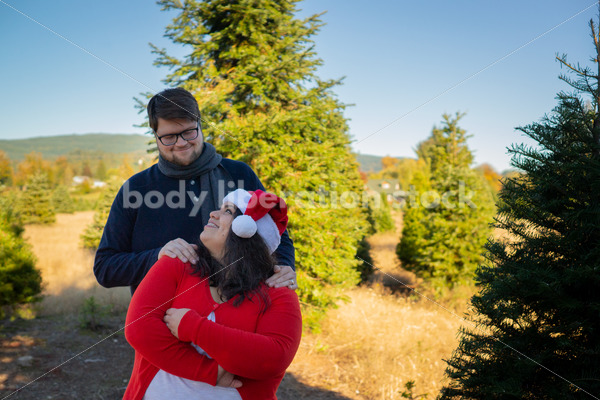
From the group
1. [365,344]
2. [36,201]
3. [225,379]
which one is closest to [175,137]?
[225,379]

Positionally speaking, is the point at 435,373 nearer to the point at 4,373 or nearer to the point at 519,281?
the point at 519,281

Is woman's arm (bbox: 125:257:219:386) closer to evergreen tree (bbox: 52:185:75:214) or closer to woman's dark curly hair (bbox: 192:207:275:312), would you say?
woman's dark curly hair (bbox: 192:207:275:312)

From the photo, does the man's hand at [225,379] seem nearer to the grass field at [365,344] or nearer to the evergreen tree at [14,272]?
the grass field at [365,344]

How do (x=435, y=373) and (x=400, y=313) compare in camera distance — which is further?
(x=400, y=313)

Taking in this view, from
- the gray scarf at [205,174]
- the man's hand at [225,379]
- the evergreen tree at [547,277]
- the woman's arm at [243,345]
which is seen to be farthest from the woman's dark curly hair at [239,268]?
the evergreen tree at [547,277]

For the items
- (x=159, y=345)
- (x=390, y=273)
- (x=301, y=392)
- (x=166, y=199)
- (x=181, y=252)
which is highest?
(x=166, y=199)

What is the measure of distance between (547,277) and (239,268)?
1.94 meters

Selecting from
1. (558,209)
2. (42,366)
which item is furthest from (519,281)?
(42,366)

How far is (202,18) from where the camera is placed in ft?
23.2

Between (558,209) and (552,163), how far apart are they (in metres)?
0.31

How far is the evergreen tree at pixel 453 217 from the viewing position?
10523mm

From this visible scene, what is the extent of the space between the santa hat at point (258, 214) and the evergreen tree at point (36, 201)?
25154 mm

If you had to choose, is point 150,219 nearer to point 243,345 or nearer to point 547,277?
point 243,345

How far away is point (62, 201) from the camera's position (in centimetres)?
3122
